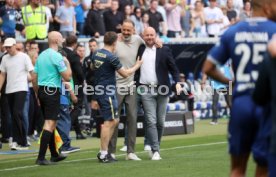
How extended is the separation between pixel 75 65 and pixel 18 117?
1.58 m

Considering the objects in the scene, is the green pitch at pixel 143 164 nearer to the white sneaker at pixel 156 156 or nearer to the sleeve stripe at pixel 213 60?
the white sneaker at pixel 156 156

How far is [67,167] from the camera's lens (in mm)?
14398

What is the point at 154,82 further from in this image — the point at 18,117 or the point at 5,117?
the point at 5,117

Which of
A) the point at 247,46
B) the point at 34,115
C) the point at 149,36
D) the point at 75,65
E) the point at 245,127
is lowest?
the point at 34,115

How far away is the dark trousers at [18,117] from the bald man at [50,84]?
3367 millimetres

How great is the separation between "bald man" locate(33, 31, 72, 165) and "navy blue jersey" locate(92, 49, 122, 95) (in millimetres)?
497

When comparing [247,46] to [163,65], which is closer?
[247,46]

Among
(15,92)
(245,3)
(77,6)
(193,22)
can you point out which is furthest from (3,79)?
(245,3)

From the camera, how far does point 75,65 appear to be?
18797 mm

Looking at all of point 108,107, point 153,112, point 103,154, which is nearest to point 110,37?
point 108,107

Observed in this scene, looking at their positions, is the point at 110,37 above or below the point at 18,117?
above

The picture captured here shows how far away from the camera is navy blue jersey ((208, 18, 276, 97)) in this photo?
856 cm

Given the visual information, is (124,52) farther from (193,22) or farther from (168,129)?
(193,22)

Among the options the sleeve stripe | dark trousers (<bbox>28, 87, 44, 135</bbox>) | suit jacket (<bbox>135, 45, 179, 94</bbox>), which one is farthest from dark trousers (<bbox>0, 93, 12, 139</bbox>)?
the sleeve stripe
